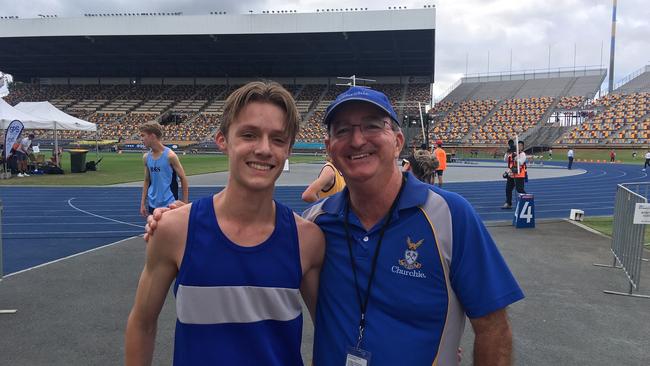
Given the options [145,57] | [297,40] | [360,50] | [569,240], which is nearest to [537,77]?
[360,50]

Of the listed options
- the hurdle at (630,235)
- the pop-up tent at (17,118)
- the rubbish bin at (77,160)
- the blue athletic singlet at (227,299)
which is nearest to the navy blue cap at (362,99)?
the blue athletic singlet at (227,299)

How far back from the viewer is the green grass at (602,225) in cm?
896

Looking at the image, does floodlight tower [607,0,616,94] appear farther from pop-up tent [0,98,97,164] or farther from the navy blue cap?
the navy blue cap

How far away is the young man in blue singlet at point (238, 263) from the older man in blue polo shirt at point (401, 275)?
0.57 feet

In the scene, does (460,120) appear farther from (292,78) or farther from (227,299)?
(227,299)

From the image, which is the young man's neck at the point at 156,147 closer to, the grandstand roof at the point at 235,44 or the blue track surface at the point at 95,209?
the blue track surface at the point at 95,209

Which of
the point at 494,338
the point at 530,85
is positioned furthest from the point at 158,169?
the point at 530,85

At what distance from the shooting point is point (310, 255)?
1.70 meters

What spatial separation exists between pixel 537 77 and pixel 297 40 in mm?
39410

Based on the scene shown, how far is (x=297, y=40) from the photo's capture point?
140 ft

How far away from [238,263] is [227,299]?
0.13 metres

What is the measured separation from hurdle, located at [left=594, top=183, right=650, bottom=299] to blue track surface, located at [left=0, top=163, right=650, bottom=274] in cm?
413

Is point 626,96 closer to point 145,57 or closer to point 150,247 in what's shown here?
point 145,57

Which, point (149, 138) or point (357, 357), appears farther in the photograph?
point (149, 138)
